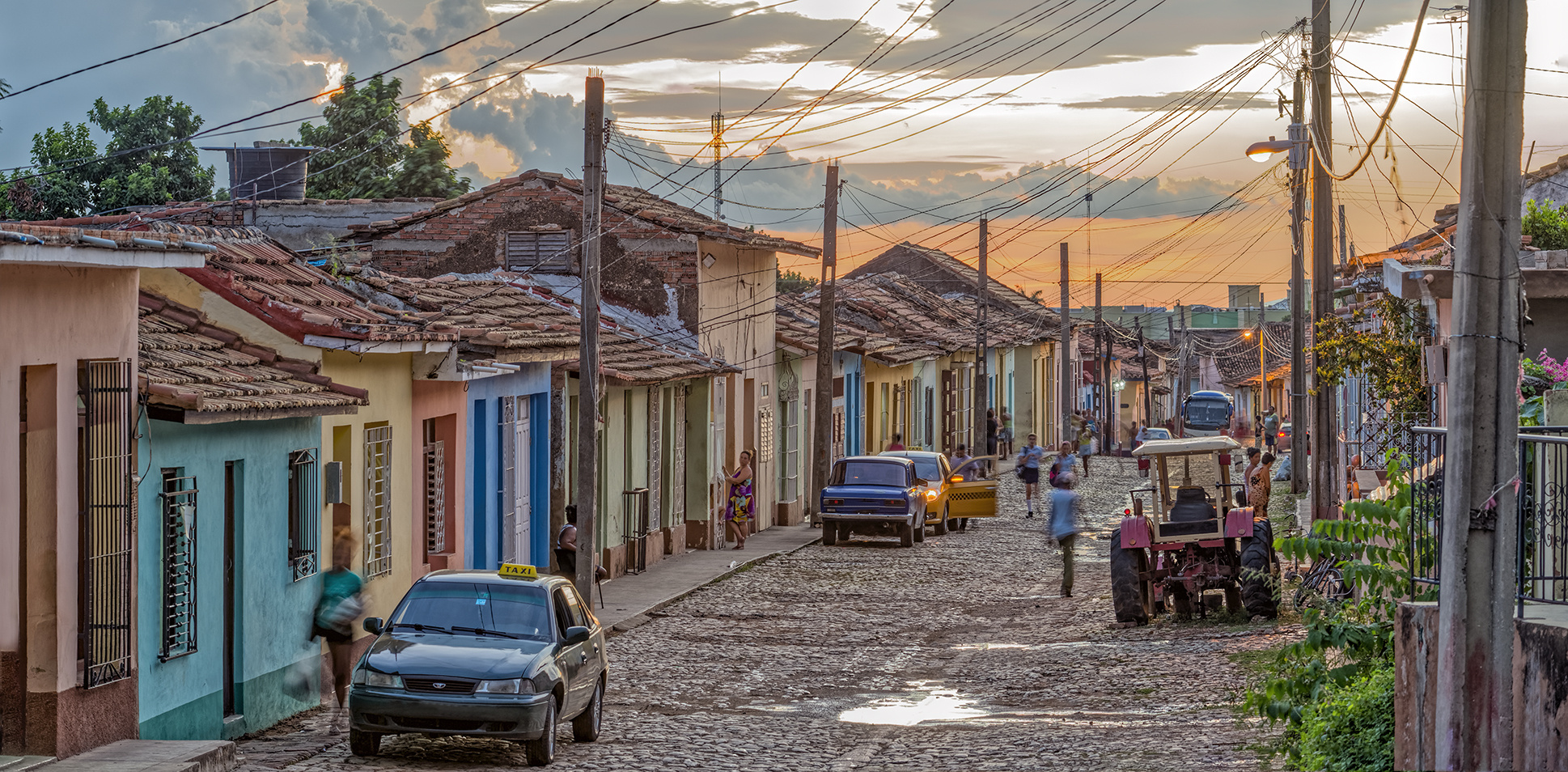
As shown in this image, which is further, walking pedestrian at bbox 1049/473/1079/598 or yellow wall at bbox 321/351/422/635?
walking pedestrian at bbox 1049/473/1079/598

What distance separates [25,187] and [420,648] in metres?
28.0

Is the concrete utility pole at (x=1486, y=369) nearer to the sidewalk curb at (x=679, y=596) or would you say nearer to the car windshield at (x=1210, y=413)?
the sidewalk curb at (x=679, y=596)

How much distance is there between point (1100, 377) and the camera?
232ft

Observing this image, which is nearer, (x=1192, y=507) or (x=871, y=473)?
(x=1192, y=507)

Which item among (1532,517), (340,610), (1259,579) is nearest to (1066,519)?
(1259,579)

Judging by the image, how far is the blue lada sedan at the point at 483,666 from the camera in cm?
1193

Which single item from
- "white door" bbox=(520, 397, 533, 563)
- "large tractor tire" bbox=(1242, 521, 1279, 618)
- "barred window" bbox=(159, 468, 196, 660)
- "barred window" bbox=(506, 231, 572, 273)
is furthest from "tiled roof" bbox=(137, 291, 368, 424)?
"barred window" bbox=(506, 231, 572, 273)

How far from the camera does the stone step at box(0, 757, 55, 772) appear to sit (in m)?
10.1

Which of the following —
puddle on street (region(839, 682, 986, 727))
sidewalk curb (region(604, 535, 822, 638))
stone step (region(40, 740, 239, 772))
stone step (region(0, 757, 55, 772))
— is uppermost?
stone step (region(0, 757, 55, 772))

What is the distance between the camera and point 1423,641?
8.62m

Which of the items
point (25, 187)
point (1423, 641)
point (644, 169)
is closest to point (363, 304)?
point (644, 169)

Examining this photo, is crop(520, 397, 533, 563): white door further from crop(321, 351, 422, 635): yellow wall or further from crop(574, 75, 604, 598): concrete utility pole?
crop(321, 351, 422, 635): yellow wall

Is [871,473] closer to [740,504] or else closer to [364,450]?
[740,504]

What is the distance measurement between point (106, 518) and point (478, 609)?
2.97 metres
